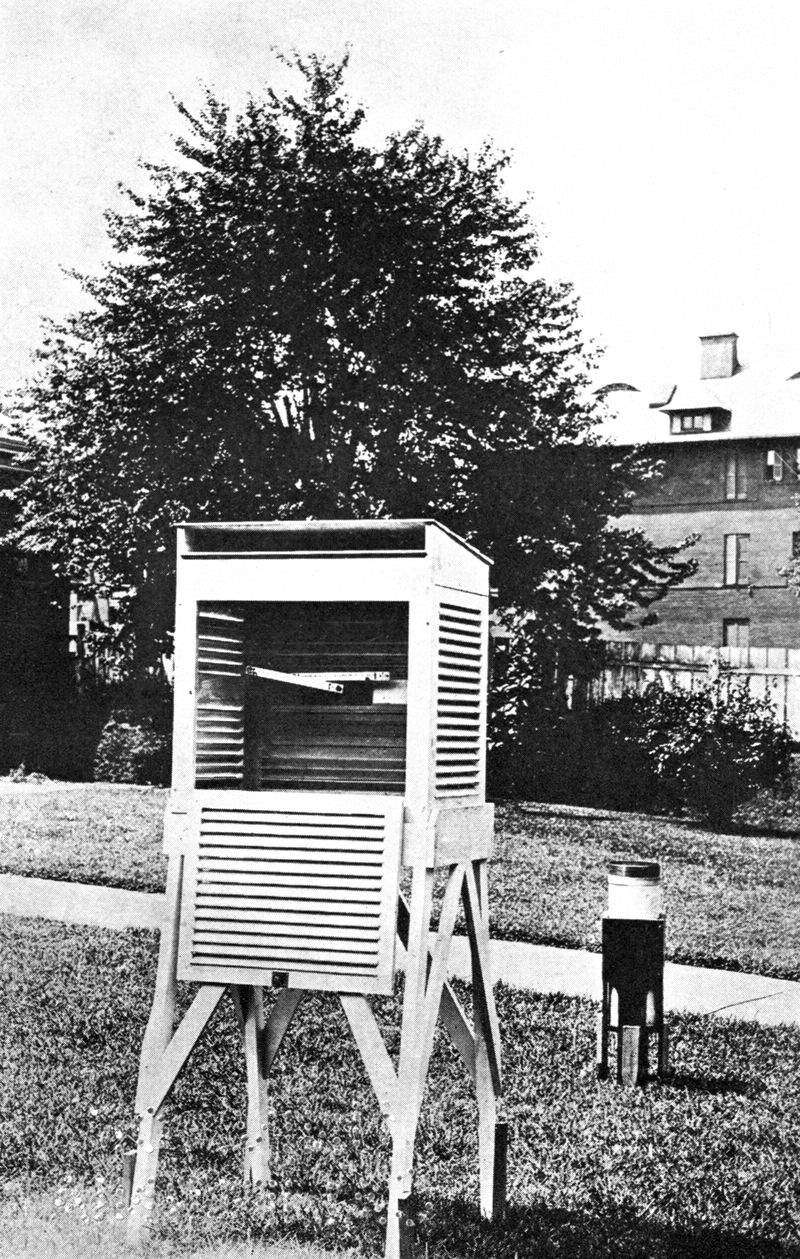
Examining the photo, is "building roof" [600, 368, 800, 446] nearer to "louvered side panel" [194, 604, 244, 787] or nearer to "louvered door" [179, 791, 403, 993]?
"louvered side panel" [194, 604, 244, 787]

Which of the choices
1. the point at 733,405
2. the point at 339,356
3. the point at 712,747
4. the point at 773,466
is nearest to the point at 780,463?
the point at 773,466

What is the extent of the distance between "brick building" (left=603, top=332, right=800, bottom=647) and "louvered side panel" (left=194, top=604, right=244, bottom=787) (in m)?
27.2

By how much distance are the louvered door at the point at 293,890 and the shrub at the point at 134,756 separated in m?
13.6

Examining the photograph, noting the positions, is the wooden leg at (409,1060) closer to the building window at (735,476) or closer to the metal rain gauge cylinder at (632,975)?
the metal rain gauge cylinder at (632,975)

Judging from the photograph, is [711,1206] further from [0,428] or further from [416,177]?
[0,428]

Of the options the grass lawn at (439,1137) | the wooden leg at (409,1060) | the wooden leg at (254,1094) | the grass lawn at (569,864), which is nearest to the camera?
the wooden leg at (409,1060)

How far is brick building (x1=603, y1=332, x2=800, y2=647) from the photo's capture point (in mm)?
30734

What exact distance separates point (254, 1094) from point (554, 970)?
380cm

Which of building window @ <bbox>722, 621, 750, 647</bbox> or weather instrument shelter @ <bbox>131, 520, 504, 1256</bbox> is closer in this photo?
weather instrument shelter @ <bbox>131, 520, 504, 1256</bbox>

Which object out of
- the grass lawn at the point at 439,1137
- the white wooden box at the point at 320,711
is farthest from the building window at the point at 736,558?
the white wooden box at the point at 320,711

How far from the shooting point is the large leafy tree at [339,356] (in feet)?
51.4

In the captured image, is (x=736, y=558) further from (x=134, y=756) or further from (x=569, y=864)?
(x=569, y=864)

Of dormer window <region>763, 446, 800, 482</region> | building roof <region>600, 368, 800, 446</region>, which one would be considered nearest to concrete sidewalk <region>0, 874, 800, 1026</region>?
building roof <region>600, 368, 800, 446</region>

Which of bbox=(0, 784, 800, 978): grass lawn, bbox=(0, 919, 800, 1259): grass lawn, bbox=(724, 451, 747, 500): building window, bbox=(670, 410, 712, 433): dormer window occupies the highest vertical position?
bbox=(670, 410, 712, 433): dormer window
